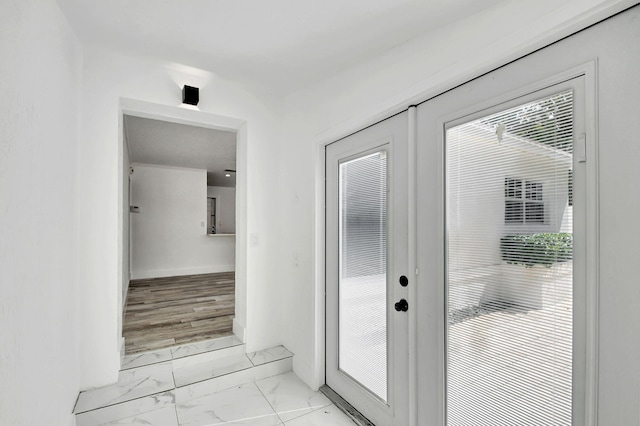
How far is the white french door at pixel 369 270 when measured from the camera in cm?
182

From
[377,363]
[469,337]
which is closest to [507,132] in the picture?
[469,337]

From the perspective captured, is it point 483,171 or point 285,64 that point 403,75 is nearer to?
point 483,171

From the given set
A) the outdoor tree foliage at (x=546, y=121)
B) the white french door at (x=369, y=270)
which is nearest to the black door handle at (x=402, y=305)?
the white french door at (x=369, y=270)

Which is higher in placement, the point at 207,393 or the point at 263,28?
Result: the point at 263,28

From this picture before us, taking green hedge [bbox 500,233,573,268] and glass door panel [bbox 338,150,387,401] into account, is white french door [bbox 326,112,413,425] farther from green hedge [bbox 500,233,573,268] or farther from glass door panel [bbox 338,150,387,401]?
green hedge [bbox 500,233,573,268]

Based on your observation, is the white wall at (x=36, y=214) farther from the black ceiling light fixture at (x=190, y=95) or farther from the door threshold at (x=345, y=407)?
the door threshold at (x=345, y=407)

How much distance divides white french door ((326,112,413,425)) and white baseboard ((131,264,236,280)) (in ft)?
16.5

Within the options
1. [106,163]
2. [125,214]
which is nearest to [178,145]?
[125,214]

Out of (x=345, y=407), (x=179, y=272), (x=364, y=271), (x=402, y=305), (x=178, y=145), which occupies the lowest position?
(x=345, y=407)

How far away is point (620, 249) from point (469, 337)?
0.72 m

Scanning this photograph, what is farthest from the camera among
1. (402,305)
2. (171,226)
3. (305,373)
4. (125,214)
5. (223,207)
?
(223,207)

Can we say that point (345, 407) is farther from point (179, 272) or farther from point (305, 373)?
point (179, 272)

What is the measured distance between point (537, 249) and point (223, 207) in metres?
8.41

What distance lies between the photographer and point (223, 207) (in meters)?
8.79
